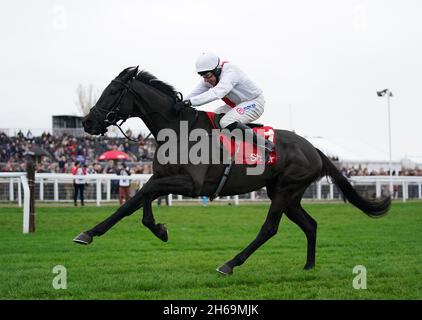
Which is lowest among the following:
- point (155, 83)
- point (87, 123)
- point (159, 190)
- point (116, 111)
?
point (159, 190)

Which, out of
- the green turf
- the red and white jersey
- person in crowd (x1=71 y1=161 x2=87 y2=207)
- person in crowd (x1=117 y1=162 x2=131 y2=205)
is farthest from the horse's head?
person in crowd (x1=117 y1=162 x2=131 y2=205)

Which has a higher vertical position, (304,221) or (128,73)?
(128,73)

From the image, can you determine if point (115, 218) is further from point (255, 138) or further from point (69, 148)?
point (69, 148)

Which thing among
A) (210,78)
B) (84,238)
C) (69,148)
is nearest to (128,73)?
(210,78)

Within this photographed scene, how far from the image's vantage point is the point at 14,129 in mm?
36312

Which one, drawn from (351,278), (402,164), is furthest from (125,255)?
(402,164)

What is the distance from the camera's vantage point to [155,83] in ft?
25.7

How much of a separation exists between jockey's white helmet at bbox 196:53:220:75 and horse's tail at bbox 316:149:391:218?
8.11 ft

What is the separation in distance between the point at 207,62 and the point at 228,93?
670 mm

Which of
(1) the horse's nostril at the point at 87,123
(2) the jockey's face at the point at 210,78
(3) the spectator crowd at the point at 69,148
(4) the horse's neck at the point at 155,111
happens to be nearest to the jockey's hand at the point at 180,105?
(4) the horse's neck at the point at 155,111

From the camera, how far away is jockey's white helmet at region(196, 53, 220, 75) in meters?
7.51

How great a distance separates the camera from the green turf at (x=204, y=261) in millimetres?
6363
